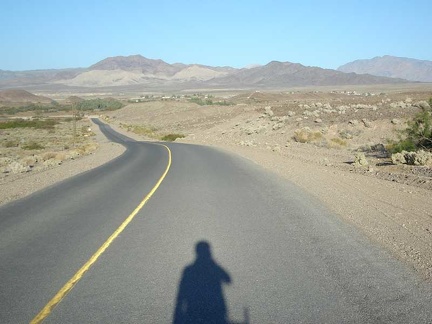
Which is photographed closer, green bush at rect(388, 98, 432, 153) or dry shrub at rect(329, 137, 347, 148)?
green bush at rect(388, 98, 432, 153)

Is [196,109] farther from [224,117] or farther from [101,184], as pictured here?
[101,184]

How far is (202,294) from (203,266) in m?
1.02

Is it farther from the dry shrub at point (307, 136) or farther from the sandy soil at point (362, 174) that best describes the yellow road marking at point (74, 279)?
the dry shrub at point (307, 136)

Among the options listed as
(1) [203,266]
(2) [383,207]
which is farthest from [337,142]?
(1) [203,266]

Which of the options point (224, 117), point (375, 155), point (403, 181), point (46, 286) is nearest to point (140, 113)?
point (224, 117)

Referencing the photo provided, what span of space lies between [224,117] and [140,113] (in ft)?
135

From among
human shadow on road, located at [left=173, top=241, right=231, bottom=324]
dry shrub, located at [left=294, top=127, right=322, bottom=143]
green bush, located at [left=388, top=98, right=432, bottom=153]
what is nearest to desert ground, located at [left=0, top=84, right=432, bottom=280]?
dry shrub, located at [left=294, top=127, right=322, bottom=143]

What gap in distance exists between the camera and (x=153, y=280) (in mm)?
5672

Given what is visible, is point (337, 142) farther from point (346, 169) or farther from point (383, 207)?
point (383, 207)

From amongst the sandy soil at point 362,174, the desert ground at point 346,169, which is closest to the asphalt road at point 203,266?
the sandy soil at point 362,174

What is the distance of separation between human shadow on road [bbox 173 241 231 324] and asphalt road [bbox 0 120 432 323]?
0.02 meters

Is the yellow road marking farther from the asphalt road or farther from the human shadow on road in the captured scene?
the human shadow on road

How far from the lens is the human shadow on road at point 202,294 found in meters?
4.62

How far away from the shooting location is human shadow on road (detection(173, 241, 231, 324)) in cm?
462
